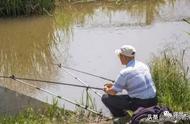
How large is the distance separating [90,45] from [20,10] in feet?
14.2

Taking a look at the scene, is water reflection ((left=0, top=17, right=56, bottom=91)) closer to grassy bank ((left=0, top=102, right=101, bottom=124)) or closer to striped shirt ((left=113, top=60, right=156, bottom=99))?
grassy bank ((left=0, top=102, right=101, bottom=124))

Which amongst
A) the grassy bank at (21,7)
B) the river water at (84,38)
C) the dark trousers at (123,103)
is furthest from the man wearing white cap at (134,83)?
the grassy bank at (21,7)

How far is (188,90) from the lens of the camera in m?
7.03

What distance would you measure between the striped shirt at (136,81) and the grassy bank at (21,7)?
395 inches

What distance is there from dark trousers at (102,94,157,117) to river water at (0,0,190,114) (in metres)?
1.05

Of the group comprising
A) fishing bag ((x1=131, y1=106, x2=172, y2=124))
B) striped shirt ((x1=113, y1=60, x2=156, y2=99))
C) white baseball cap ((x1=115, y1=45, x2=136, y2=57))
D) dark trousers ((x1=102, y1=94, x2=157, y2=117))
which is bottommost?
dark trousers ((x1=102, y1=94, x2=157, y2=117))

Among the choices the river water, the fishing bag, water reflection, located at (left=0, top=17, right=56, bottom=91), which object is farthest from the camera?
water reflection, located at (left=0, top=17, right=56, bottom=91)

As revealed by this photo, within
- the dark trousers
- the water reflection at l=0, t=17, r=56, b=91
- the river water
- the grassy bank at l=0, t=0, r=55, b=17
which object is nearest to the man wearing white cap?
the dark trousers

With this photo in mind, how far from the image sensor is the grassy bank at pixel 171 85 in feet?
22.5

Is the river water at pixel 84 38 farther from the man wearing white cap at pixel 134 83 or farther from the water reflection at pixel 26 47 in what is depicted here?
the man wearing white cap at pixel 134 83

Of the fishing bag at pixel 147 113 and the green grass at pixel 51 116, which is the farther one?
the green grass at pixel 51 116

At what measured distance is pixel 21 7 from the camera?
16.1 metres

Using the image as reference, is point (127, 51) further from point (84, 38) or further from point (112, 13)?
point (112, 13)

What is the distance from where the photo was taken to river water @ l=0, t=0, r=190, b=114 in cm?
1014
